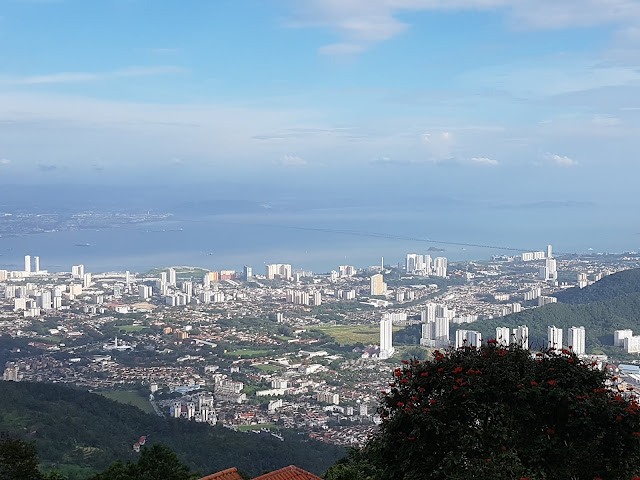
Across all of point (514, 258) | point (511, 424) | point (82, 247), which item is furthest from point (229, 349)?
point (82, 247)

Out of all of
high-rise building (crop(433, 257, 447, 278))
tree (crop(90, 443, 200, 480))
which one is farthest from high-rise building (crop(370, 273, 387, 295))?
tree (crop(90, 443, 200, 480))

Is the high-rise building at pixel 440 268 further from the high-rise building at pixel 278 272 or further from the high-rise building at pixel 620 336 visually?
the high-rise building at pixel 620 336

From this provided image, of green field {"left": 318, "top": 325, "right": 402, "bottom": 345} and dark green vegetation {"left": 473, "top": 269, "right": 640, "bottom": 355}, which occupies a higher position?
dark green vegetation {"left": 473, "top": 269, "right": 640, "bottom": 355}

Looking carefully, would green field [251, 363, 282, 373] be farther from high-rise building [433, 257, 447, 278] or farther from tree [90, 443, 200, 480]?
high-rise building [433, 257, 447, 278]

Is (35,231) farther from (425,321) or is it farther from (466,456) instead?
(466,456)

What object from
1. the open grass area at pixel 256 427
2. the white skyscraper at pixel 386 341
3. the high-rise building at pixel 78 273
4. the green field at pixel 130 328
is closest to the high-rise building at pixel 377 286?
the white skyscraper at pixel 386 341

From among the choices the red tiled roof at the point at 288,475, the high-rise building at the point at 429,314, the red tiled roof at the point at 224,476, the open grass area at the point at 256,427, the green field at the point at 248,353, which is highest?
the red tiled roof at the point at 288,475

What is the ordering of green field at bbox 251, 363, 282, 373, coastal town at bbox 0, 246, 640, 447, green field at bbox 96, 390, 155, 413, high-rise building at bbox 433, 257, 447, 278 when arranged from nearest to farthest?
green field at bbox 96, 390, 155, 413
coastal town at bbox 0, 246, 640, 447
green field at bbox 251, 363, 282, 373
high-rise building at bbox 433, 257, 447, 278
